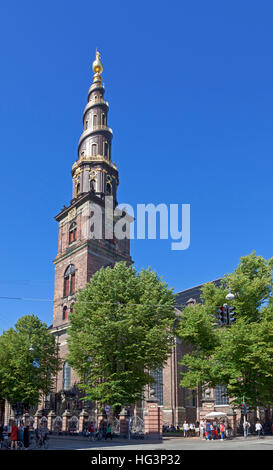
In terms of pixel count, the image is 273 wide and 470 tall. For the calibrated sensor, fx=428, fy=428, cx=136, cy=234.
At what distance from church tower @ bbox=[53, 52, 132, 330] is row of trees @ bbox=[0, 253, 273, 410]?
48.3ft

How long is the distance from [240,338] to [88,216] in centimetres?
2904

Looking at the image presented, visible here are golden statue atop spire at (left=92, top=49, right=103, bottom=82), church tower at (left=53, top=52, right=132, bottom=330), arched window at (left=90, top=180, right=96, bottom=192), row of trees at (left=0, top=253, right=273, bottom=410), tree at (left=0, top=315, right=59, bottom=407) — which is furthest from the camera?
golden statue atop spire at (left=92, top=49, right=103, bottom=82)

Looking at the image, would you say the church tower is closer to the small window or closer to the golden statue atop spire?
Answer: the golden statue atop spire

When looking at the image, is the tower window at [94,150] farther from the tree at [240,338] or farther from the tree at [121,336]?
the tree at [240,338]

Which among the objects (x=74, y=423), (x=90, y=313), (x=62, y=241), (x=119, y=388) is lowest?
(x=74, y=423)

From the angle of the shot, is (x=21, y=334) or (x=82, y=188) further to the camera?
(x=82, y=188)

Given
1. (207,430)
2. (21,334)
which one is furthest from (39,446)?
(21,334)

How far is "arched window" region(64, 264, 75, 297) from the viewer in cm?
5397

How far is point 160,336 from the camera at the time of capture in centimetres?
3331

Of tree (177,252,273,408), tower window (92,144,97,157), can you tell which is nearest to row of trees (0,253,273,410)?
tree (177,252,273,408)

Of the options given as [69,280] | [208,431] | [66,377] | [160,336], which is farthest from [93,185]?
Result: [208,431]

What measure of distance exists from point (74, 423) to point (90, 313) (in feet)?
39.1

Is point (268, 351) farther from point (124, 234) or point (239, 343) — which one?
point (124, 234)

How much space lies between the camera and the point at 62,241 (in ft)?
193
